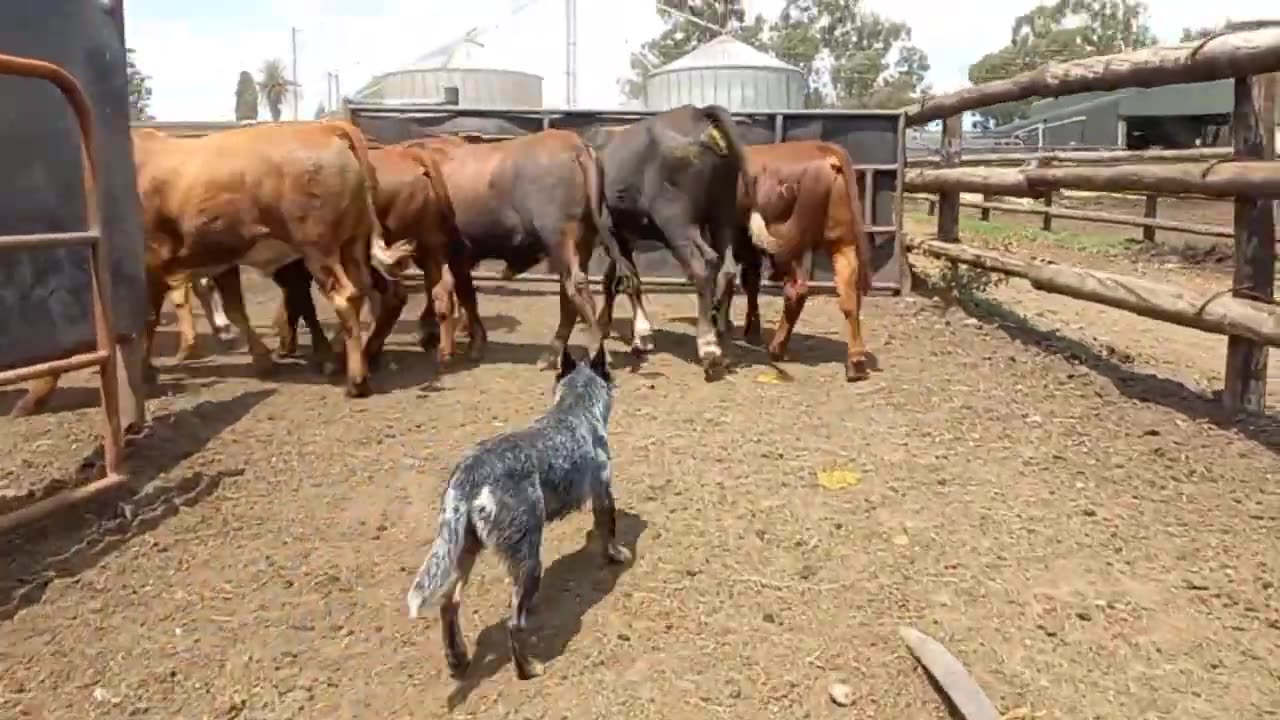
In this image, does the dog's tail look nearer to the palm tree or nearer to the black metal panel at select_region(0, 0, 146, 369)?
the black metal panel at select_region(0, 0, 146, 369)

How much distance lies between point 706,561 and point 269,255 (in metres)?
3.64

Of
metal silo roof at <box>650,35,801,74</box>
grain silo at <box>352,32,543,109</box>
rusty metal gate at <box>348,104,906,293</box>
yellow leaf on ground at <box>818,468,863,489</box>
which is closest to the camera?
yellow leaf on ground at <box>818,468,863,489</box>

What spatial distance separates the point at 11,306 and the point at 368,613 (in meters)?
2.34

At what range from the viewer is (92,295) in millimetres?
5047

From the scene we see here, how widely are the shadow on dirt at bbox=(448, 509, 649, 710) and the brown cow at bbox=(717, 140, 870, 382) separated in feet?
9.49

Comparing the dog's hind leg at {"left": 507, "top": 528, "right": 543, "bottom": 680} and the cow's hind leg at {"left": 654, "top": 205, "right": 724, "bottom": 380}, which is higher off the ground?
the cow's hind leg at {"left": 654, "top": 205, "right": 724, "bottom": 380}

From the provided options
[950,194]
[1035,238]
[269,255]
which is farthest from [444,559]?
[1035,238]

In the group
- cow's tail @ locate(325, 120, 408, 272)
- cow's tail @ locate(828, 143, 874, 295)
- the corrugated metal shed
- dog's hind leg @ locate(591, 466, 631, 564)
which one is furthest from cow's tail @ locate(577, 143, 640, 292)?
the corrugated metal shed

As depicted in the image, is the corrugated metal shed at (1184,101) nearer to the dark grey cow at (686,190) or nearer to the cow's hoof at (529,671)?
the dark grey cow at (686,190)

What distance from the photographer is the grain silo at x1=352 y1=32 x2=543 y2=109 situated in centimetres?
2062

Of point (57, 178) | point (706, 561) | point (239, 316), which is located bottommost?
point (706, 561)

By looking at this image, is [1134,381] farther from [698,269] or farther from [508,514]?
[508,514]

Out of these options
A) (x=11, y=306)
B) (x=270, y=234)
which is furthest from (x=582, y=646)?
(x=270, y=234)

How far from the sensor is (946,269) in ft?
34.0
